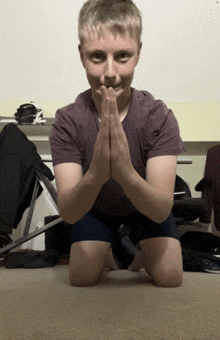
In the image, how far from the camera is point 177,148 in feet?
3.52

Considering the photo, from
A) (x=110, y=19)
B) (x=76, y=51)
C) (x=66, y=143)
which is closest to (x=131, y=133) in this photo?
(x=66, y=143)

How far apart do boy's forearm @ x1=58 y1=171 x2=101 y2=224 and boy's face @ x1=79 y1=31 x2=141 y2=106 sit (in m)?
0.27

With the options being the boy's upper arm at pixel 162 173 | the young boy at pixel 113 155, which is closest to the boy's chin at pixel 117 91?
the young boy at pixel 113 155


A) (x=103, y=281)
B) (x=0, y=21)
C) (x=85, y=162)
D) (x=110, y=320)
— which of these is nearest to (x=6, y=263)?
(x=103, y=281)

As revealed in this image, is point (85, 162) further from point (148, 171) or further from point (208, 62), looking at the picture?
point (208, 62)

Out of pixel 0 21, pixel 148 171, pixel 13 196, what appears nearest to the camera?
pixel 148 171

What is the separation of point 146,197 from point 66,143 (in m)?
0.34

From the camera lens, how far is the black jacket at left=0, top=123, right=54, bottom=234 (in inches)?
60.6

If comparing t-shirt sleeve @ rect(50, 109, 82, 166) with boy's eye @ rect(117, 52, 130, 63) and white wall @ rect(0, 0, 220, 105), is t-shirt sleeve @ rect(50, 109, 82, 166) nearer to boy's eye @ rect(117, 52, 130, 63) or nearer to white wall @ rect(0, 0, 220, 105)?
boy's eye @ rect(117, 52, 130, 63)

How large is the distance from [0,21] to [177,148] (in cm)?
189

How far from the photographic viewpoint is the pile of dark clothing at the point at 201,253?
146 cm

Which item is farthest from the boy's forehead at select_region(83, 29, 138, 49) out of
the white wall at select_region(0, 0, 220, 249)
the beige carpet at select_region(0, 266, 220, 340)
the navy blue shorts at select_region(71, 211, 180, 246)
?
the white wall at select_region(0, 0, 220, 249)

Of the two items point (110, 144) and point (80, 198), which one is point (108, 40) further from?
point (80, 198)

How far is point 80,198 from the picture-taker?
93 cm
